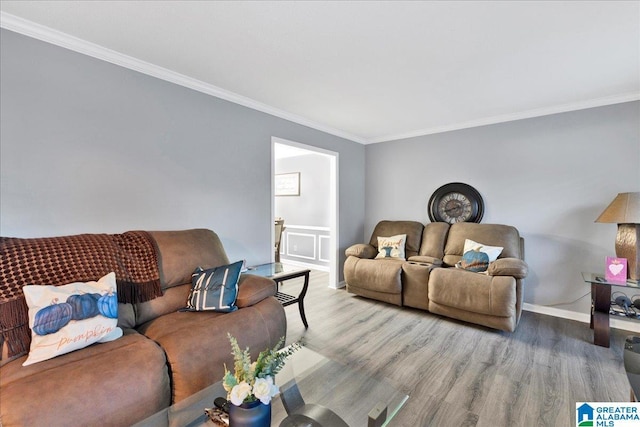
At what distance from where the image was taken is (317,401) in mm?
1361

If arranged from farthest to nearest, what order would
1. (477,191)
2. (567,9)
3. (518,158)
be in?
(477,191), (518,158), (567,9)

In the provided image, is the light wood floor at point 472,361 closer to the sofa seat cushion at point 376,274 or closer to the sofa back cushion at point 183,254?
the sofa seat cushion at point 376,274

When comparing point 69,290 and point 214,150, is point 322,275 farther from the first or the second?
point 69,290

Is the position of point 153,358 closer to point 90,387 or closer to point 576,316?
point 90,387

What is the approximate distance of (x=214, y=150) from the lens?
2.80 m

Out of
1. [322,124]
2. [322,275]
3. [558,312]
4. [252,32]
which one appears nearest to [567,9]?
[252,32]

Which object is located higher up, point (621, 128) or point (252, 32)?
point (252, 32)

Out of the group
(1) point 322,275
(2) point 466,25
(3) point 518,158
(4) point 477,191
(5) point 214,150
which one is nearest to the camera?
(2) point 466,25

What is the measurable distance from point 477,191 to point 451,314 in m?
1.74

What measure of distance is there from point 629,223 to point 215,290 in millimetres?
3653

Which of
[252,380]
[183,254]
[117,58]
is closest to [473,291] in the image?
[252,380]

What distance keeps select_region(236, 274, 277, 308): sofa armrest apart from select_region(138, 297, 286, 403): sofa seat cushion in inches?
2.2

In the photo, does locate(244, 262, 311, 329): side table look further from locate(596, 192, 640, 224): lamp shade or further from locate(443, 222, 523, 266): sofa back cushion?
locate(596, 192, 640, 224): lamp shade

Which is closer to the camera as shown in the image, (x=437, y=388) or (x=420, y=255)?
(x=437, y=388)
